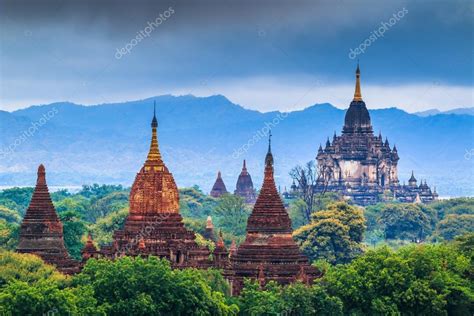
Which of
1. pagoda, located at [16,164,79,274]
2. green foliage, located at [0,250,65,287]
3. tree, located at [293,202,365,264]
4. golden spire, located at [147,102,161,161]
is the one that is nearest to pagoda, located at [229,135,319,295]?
golden spire, located at [147,102,161,161]

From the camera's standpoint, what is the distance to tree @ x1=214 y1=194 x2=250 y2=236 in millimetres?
122250

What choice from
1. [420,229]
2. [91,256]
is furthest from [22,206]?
[91,256]

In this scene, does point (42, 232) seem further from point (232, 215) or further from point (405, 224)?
point (405, 224)

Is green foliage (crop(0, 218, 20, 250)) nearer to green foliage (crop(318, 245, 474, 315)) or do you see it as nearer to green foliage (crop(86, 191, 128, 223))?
green foliage (crop(318, 245, 474, 315))

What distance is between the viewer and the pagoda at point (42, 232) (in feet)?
234

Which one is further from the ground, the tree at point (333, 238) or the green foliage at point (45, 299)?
the tree at point (333, 238)

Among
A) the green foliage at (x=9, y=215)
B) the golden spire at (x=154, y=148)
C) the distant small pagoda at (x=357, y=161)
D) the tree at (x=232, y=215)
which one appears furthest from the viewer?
the distant small pagoda at (x=357, y=161)

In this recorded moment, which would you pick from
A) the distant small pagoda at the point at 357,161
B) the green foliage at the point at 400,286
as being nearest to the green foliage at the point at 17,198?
the distant small pagoda at the point at 357,161

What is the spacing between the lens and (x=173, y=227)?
245ft

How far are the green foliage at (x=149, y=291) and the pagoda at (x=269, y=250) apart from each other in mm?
8516

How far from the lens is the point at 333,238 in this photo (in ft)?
324

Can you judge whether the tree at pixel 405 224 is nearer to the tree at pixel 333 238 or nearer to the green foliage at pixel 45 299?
the tree at pixel 333 238

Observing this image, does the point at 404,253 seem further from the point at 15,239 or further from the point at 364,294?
the point at 15,239

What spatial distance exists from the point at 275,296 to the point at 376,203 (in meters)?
93.8
